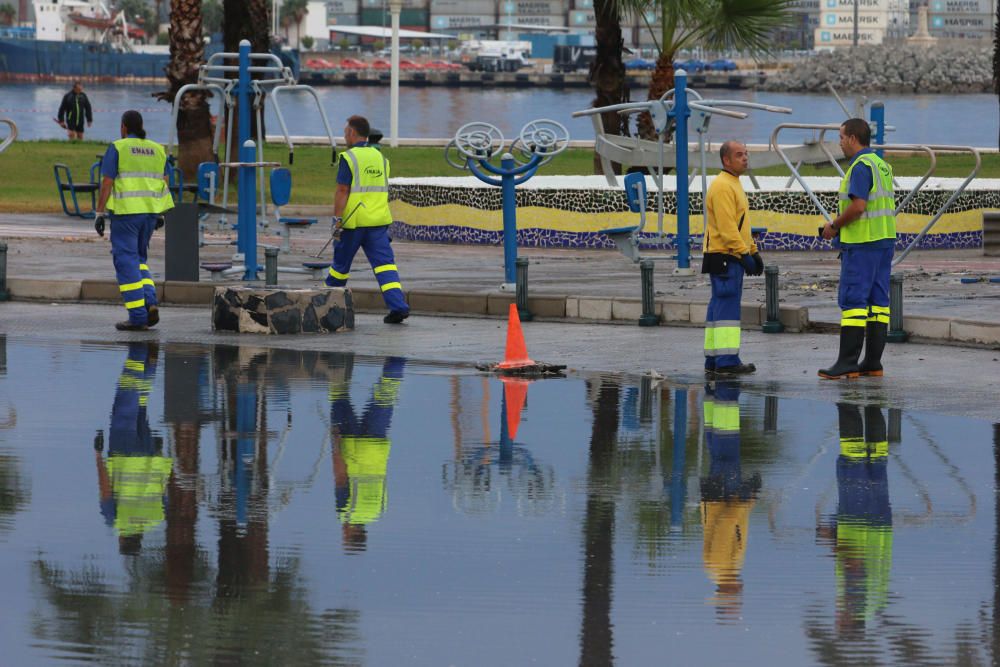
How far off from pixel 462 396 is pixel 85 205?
59.7 feet

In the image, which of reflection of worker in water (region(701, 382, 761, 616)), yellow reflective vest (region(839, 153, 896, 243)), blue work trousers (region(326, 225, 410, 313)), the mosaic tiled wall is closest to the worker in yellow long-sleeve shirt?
yellow reflective vest (region(839, 153, 896, 243))

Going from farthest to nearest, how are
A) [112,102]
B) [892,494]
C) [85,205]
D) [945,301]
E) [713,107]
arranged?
[112,102], [85,205], [713,107], [945,301], [892,494]

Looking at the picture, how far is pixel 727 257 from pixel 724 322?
1.61 feet

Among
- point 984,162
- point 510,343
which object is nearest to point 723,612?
point 510,343

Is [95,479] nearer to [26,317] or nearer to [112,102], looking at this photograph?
[26,317]

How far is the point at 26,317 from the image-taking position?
1642 centimetres

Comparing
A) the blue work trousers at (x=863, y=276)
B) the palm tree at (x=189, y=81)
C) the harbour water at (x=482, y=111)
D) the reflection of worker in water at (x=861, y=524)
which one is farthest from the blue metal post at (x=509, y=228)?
the harbour water at (x=482, y=111)

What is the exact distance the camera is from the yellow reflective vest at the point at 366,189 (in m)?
15.8

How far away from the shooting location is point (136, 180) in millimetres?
15500

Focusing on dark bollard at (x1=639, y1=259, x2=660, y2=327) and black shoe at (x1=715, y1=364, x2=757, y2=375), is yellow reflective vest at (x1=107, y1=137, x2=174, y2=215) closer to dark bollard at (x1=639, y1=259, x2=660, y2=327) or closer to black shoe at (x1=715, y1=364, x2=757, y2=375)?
dark bollard at (x1=639, y1=259, x2=660, y2=327)

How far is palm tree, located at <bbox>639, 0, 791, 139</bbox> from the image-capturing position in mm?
32188

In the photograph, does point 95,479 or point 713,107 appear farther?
point 713,107

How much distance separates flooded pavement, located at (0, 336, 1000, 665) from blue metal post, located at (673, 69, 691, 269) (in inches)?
272

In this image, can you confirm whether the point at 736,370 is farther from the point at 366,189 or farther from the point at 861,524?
the point at 861,524
